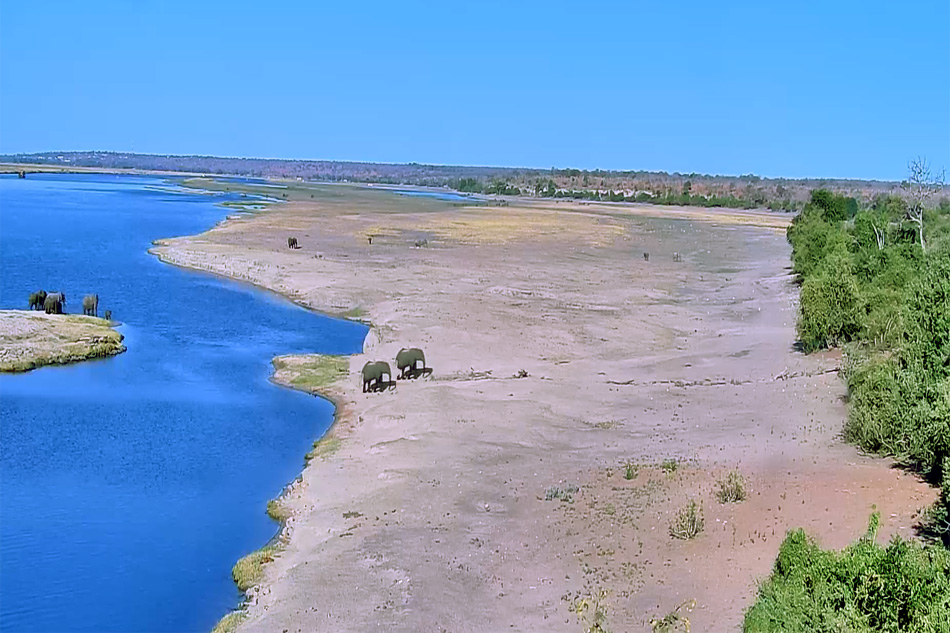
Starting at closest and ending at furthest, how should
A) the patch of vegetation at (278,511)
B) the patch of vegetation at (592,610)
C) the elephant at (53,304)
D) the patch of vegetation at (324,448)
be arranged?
1. the patch of vegetation at (592,610)
2. the patch of vegetation at (278,511)
3. the patch of vegetation at (324,448)
4. the elephant at (53,304)

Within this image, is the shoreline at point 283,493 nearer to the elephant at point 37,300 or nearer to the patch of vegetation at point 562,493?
the patch of vegetation at point 562,493

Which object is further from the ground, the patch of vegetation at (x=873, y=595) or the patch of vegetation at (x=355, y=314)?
the patch of vegetation at (x=873, y=595)

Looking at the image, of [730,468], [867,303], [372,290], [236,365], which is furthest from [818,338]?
[372,290]

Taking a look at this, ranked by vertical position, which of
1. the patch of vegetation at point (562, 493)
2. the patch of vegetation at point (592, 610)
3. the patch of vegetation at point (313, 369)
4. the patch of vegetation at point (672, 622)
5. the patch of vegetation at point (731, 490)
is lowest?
the patch of vegetation at point (313, 369)

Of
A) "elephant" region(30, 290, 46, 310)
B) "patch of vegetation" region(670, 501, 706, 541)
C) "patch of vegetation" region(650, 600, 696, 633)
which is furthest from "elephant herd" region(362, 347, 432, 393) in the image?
"elephant" region(30, 290, 46, 310)

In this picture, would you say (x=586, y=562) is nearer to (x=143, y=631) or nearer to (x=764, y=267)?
(x=143, y=631)

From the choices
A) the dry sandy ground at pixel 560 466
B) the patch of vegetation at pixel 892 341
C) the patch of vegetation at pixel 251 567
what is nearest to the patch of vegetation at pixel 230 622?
the dry sandy ground at pixel 560 466

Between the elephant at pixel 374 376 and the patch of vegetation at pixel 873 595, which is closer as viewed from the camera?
the patch of vegetation at pixel 873 595
